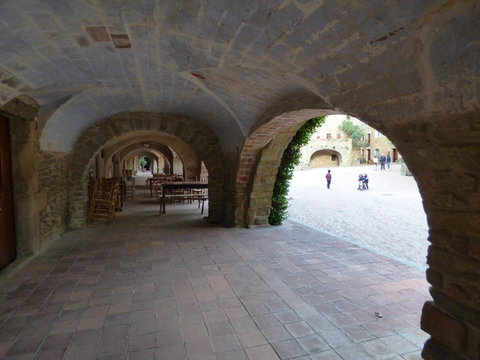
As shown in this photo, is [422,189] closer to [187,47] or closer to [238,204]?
[187,47]

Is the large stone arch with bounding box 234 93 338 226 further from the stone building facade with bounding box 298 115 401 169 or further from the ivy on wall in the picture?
the stone building facade with bounding box 298 115 401 169

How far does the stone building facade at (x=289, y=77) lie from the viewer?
5.23 feet

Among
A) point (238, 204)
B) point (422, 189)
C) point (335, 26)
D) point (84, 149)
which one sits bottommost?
point (238, 204)

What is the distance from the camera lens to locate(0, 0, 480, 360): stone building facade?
1595mm

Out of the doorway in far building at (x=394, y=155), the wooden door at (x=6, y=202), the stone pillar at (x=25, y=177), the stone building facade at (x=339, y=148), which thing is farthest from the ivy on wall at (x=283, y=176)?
the doorway in far building at (x=394, y=155)

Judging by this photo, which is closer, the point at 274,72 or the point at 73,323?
the point at 73,323

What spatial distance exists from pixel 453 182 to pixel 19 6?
280cm

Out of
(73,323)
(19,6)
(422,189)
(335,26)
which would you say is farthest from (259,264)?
(19,6)

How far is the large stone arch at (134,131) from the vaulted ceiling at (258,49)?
220 cm

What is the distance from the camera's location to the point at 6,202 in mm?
3939

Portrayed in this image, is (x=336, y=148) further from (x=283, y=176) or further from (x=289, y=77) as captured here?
(x=289, y=77)

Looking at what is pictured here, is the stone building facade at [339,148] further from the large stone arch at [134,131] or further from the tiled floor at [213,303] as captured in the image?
the tiled floor at [213,303]

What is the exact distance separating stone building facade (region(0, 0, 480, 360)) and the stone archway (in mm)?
29869

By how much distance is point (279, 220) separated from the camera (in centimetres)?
624
